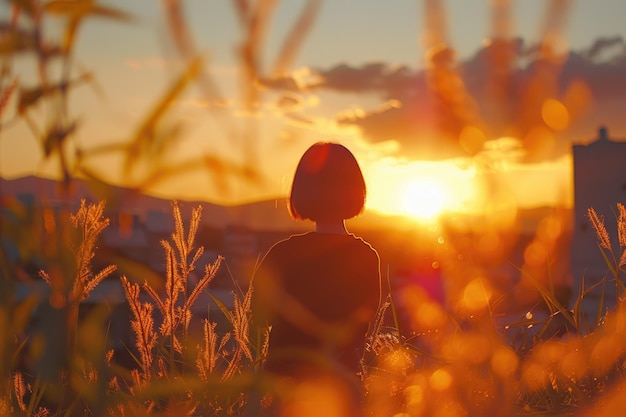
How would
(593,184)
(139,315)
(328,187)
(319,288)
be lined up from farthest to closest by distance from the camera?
(593,184) < (328,187) < (319,288) < (139,315)

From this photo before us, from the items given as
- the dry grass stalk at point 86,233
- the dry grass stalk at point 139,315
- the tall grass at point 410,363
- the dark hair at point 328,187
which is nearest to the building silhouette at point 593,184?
the tall grass at point 410,363

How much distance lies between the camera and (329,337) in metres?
1.17

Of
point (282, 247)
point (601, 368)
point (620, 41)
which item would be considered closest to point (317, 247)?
point (282, 247)

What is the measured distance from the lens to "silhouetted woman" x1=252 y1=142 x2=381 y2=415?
2598 mm

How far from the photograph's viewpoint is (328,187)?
2795 mm

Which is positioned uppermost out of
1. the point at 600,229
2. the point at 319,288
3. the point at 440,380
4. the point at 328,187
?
the point at 328,187

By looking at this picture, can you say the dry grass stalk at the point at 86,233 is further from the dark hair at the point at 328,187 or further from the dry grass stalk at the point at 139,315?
the dark hair at the point at 328,187

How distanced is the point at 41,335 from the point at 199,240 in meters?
1.18

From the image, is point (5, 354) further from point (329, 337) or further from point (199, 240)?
point (199, 240)

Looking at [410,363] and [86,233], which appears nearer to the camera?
[86,233]

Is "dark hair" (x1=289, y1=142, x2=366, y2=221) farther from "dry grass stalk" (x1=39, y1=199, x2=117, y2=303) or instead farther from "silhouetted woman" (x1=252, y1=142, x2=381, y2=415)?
"dry grass stalk" (x1=39, y1=199, x2=117, y2=303)

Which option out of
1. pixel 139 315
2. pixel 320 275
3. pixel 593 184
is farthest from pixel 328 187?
pixel 593 184

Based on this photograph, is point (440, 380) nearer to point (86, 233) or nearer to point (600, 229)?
point (600, 229)

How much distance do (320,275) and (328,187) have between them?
0.34 m
